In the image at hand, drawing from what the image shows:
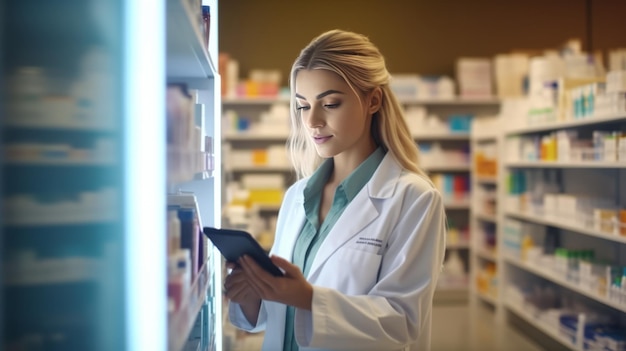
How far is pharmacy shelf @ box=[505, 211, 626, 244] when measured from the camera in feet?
14.0

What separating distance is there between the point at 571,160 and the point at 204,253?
402 centimetres

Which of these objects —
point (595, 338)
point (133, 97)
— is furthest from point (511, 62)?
point (133, 97)

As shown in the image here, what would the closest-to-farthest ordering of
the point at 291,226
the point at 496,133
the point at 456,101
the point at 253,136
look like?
the point at 291,226 → the point at 496,133 → the point at 253,136 → the point at 456,101

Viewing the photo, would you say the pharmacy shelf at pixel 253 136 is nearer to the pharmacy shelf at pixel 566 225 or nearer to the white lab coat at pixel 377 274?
the pharmacy shelf at pixel 566 225

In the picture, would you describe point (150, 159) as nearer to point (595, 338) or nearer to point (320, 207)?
point (320, 207)

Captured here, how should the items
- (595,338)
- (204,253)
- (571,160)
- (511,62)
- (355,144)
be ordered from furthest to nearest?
(511,62)
(571,160)
(595,338)
(355,144)
(204,253)

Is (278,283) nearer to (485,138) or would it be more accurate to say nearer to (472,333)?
(472,333)

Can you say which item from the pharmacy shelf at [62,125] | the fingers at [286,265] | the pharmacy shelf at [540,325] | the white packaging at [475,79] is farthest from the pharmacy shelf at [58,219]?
the white packaging at [475,79]

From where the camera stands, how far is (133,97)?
1.01 meters

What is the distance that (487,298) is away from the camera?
7422 mm

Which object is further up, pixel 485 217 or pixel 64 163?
pixel 64 163

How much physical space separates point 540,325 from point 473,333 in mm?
861

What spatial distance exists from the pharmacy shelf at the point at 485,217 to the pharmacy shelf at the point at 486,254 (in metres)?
0.37

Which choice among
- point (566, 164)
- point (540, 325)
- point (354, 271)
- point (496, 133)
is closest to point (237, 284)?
point (354, 271)
